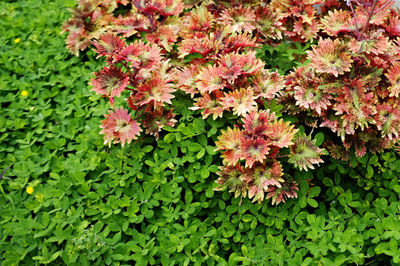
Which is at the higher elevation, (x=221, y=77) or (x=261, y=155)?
(x=221, y=77)

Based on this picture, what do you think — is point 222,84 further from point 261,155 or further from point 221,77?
point 261,155

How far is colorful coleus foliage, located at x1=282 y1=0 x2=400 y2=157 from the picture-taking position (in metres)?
2.09

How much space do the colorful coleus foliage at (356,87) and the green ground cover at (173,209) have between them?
20cm

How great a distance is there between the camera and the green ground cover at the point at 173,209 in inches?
81.2

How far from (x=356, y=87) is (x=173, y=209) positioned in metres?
1.14

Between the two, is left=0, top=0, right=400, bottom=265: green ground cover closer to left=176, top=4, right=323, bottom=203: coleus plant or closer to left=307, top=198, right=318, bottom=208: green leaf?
left=307, top=198, right=318, bottom=208: green leaf

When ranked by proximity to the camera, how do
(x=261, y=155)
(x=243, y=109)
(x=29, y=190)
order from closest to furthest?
(x=261, y=155) < (x=243, y=109) < (x=29, y=190)

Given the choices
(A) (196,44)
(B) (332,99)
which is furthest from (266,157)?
(A) (196,44)

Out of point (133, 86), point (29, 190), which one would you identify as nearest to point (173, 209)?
point (133, 86)

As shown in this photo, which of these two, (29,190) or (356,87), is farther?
(29,190)

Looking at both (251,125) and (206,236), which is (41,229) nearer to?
(206,236)

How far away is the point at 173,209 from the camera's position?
2.21 metres

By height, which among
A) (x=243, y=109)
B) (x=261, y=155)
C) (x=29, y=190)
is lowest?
(x=29, y=190)

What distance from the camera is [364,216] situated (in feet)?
7.09
